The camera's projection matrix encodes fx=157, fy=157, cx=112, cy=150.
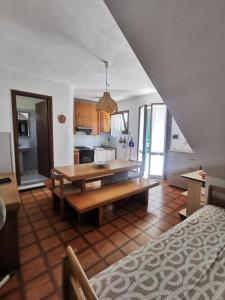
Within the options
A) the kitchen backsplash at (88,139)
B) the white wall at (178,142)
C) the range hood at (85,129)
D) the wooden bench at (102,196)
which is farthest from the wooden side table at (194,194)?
the kitchen backsplash at (88,139)

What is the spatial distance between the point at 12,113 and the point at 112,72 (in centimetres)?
207

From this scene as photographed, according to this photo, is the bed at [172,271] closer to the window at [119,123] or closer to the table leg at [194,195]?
the table leg at [194,195]

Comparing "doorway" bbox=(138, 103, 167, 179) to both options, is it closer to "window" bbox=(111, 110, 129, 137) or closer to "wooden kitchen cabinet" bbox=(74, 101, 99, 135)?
"window" bbox=(111, 110, 129, 137)

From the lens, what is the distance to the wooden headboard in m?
1.98

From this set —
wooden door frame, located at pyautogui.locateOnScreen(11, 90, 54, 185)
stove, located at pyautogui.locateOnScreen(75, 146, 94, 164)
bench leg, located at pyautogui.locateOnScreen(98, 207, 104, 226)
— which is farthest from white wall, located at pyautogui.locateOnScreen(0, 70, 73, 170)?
bench leg, located at pyautogui.locateOnScreen(98, 207, 104, 226)

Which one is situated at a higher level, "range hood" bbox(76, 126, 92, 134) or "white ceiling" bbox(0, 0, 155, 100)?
"white ceiling" bbox(0, 0, 155, 100)

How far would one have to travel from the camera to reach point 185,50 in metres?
0.92

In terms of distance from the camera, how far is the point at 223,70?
89 cm

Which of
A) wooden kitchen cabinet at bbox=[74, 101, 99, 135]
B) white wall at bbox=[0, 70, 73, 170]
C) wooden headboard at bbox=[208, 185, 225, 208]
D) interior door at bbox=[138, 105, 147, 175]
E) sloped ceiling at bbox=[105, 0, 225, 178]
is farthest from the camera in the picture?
wooden kitchen cabinet at bbox=[74, 101, 99, 135]

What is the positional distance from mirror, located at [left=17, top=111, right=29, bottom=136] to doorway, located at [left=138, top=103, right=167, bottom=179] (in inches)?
138

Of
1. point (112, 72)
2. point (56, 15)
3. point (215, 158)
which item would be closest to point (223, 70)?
point (215, 158)

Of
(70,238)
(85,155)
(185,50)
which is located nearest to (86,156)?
(85,155)

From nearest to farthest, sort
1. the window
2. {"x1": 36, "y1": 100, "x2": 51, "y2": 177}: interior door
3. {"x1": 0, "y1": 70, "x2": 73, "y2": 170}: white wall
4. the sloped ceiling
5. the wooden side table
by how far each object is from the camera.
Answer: the sloped ceiling, the wooden side table, {"x1": 0, "y1": 70, "x2": 73, "y2": 170}: white wall, {"x1": 36, "y1": 100, "x2": 51, "y2": 177}: interior door, the window

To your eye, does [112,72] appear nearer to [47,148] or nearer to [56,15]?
[56,15]
